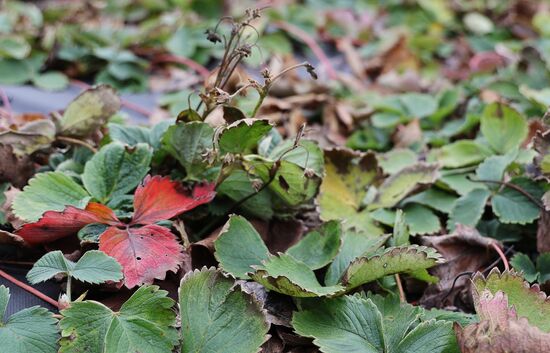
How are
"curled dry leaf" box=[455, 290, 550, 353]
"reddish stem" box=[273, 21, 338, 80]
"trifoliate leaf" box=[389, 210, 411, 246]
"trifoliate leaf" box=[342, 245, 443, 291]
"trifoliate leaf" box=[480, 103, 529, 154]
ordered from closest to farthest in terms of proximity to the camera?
"curled dry leaf" box=[455, 290, 550, 353] → "trifoliate leaf" box=[342, 245, 443, 291] → "trifoliate leaf" box=[389, 210, 411, 246] → "trifoliate leaf" box=[480, 103, 529, 154] → "reddish stem" box=[273, 21, 338, 80]

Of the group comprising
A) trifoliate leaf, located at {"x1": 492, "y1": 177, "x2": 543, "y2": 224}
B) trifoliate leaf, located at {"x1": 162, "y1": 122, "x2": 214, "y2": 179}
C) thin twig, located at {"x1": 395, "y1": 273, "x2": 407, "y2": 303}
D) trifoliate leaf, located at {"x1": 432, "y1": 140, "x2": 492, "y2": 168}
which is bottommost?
thin twig, located at {"x1": 395, "y1": 273, "x2": 407, "y2": 303}

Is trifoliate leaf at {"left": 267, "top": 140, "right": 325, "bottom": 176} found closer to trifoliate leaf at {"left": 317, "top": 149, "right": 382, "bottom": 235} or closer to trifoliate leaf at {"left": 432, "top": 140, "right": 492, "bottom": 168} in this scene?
trifoliate leaf at {"left": 317, "top": 149, "right": 382, "bottom": 235}

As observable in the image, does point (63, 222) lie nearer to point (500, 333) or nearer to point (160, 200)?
point (160, 200)

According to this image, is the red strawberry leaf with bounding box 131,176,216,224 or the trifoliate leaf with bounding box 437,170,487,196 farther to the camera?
the trifoliate leaf with bounding box 437,170,487,196

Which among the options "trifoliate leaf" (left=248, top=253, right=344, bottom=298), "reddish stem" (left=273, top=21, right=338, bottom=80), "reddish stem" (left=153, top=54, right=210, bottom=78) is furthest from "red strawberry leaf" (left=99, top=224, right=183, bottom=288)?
"reddish stem" (left=273, top=21, right=338, bottom=80)

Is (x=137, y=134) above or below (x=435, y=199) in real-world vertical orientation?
above

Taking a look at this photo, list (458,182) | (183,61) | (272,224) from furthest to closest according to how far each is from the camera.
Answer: (183,61) < (458,182) < (272,224)

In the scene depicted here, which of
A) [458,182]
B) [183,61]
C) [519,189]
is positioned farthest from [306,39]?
[519,189]
